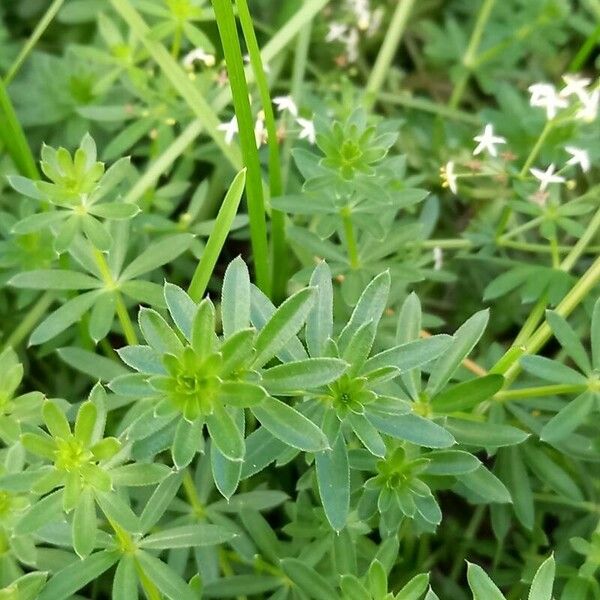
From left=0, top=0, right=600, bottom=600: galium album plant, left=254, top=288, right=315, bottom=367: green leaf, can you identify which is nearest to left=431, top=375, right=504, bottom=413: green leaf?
left=0, top=0, right=600, bottom=600: galium album plant

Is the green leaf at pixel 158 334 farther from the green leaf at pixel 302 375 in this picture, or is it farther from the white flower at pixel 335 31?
the white flower at pixel 335 31

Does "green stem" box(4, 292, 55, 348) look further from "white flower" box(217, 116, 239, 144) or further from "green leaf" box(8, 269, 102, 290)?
"white flower" box(217, 116, 239, 144)

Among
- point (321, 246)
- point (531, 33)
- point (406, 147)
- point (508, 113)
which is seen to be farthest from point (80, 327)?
point (531, 33)

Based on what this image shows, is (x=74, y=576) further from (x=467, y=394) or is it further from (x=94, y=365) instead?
(x=467, y=394)

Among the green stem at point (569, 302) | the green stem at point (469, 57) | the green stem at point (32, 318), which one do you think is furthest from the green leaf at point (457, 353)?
the green stem at point (469, 57)

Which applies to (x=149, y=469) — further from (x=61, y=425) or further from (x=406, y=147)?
(x=406, y=147)

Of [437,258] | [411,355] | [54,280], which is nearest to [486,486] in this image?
[411,355]
